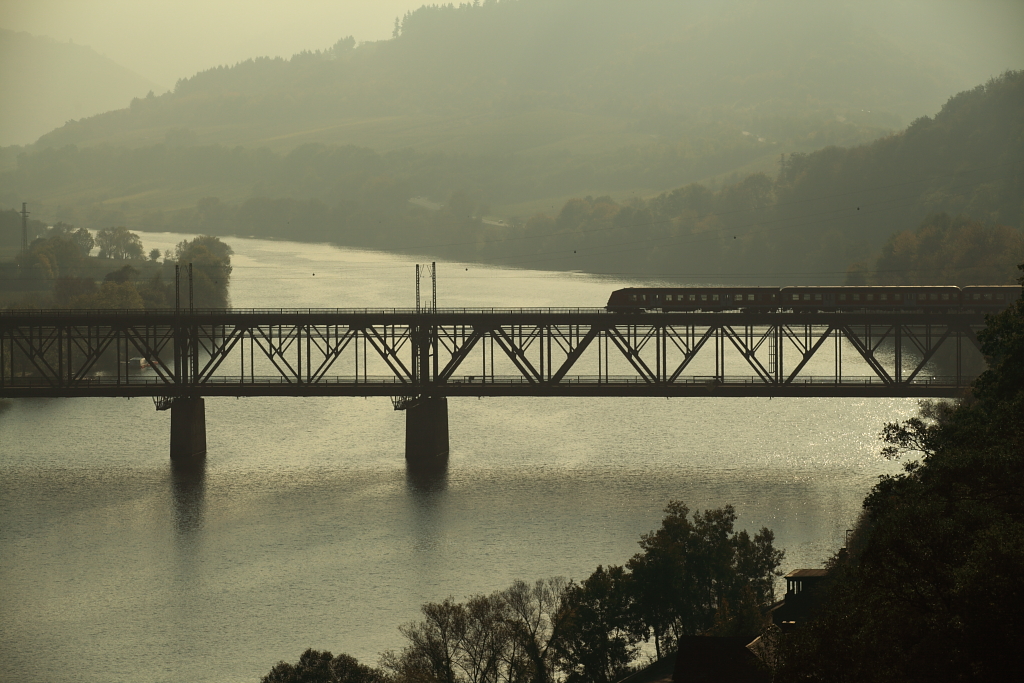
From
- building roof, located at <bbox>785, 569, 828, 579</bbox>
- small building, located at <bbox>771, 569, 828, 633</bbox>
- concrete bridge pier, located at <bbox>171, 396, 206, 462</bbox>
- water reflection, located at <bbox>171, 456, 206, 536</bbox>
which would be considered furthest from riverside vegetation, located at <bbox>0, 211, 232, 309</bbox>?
small building, located at <bbox>771, 569, 828, 633</bbox>

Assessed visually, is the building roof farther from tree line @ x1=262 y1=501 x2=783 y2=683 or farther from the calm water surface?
the calm water surface

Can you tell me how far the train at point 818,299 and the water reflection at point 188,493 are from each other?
1238 inches

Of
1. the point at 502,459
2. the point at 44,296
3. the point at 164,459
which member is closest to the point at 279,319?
the point at 164,459

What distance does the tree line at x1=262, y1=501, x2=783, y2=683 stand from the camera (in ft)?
127

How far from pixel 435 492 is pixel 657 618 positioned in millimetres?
32269

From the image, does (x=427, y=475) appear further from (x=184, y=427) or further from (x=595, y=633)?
(x=595, y=633)

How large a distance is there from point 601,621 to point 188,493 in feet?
132

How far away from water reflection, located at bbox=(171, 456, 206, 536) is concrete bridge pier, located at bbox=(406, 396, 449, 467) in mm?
14392

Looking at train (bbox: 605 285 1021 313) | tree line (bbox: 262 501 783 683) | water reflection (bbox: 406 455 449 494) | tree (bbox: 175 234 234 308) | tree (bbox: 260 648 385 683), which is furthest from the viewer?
tree (bbox: 175 234 234 308)

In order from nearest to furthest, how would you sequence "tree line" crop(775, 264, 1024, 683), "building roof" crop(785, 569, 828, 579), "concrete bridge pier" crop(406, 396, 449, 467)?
"tree line" crop(775, 264, 1024, 683), "building roof" crop(785, 569, 828, 579), "concrete bridge pier" crop(406, 396, 449, 467)

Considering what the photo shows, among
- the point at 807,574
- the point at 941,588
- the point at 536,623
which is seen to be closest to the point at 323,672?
the point at 536,623

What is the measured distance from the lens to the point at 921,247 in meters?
152

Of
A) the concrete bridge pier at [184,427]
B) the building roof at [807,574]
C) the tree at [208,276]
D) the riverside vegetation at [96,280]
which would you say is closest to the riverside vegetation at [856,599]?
the building roof at [807,574]

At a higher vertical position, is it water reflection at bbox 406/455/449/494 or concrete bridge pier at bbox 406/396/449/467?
concrete bridge pier at bbox 406/396/449/467
